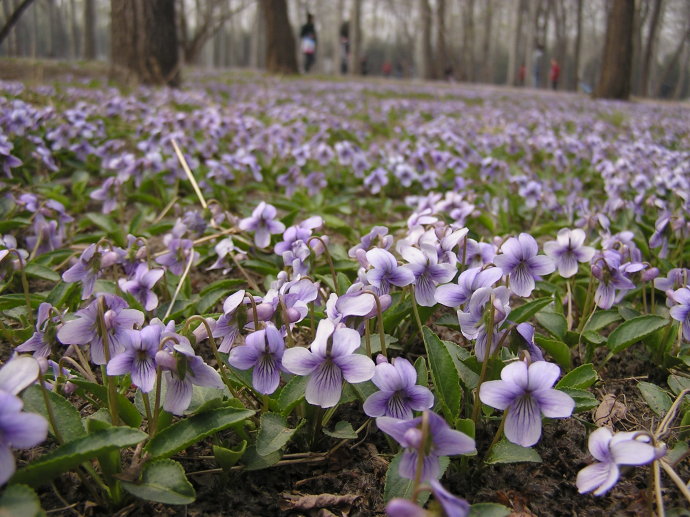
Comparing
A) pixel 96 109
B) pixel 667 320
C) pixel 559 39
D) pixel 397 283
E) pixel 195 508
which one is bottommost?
pixel 195 508

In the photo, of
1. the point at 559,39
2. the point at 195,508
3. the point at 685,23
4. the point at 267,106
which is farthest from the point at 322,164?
the point at 685,23

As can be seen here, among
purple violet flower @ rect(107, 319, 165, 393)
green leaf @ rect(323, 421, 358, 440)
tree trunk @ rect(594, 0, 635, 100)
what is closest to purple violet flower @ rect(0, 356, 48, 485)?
purple violet flower @ rect(107, 319, 165, 393)

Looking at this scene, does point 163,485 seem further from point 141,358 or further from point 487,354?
point 487,354

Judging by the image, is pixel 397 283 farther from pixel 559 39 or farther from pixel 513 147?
pixel 559 39

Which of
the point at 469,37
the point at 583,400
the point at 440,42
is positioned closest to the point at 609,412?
the point at 583,400

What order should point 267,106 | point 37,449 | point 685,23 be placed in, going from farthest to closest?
point 685,23 < point 267,106 < point 37,449

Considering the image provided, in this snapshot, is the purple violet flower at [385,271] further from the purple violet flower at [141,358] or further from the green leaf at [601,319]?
the green leaf at [601,319]

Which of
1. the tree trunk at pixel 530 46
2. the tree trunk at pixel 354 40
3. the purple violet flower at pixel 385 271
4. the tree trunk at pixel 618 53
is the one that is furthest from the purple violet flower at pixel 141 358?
Result: the tree trunk at pixel 530 46
